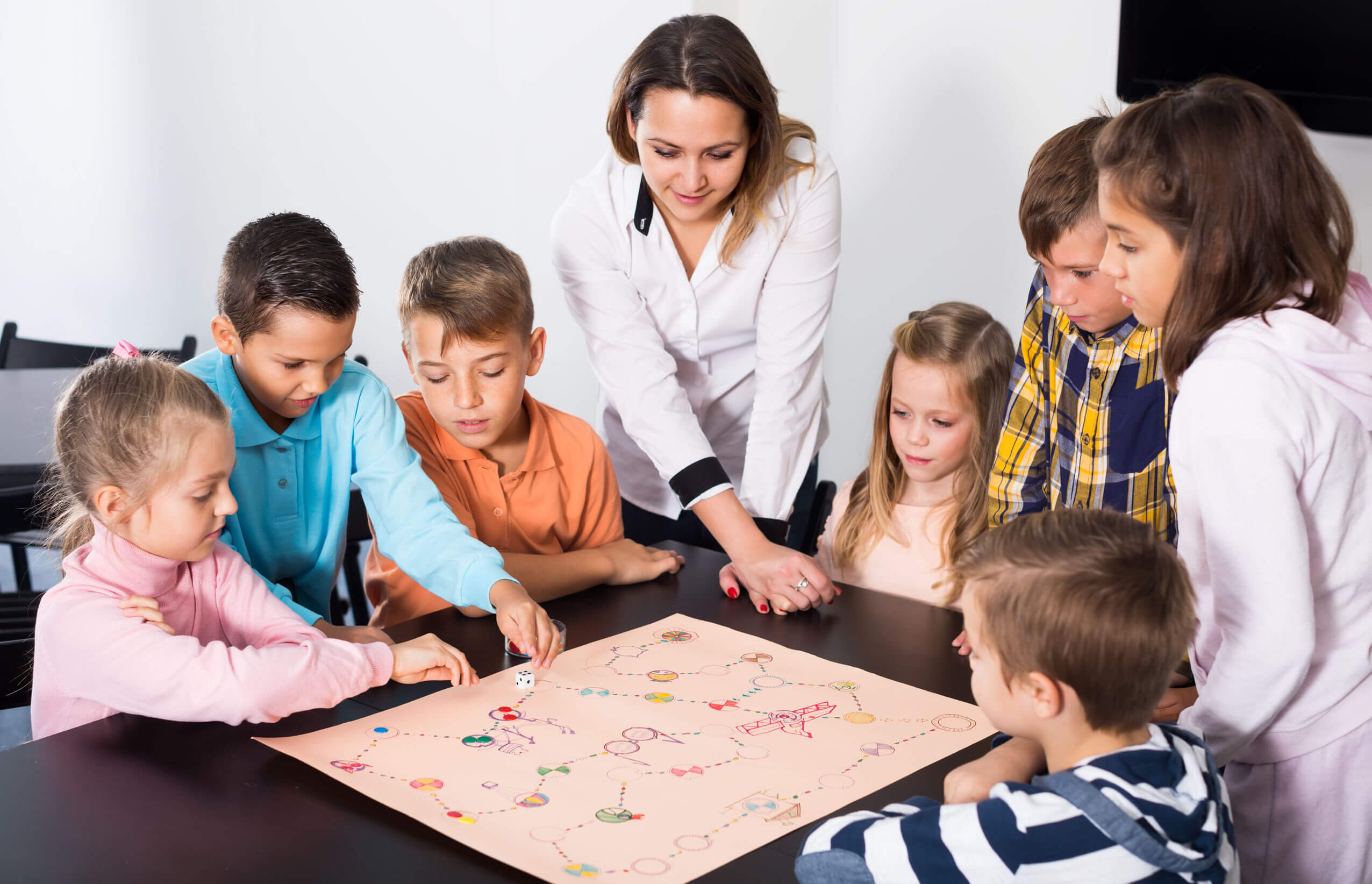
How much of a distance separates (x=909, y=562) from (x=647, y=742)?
2.74ft

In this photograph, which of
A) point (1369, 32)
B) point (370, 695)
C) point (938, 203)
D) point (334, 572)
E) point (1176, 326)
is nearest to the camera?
point (1176, 326)

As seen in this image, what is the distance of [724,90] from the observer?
1.55m

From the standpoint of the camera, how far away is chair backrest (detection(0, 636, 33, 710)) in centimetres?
139

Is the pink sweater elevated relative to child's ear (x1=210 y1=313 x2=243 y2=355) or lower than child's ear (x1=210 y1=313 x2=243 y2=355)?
lower

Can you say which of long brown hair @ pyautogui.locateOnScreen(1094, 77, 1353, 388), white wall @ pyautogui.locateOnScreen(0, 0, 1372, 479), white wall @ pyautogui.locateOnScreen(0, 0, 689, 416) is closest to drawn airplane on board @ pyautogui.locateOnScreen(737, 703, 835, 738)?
long brown hair @ pyautogui.locateOnScreen(1094, 77, 1353, 388)

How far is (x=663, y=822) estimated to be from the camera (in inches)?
35.5

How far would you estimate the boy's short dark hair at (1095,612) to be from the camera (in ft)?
2.69

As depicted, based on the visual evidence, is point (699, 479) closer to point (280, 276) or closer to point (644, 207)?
point (644, 207)

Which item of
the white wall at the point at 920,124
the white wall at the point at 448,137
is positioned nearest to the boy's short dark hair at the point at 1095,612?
the white wall at the point at 448,137

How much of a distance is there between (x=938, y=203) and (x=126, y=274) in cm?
307

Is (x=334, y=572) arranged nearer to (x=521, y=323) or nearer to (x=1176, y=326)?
(x=521, y=323)

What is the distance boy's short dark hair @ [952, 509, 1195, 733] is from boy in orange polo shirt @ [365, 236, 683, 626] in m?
0.72

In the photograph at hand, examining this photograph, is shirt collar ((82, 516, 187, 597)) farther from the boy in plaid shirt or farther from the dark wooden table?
the boy in plaid shirt

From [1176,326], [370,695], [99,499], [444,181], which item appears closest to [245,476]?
[99,499]
